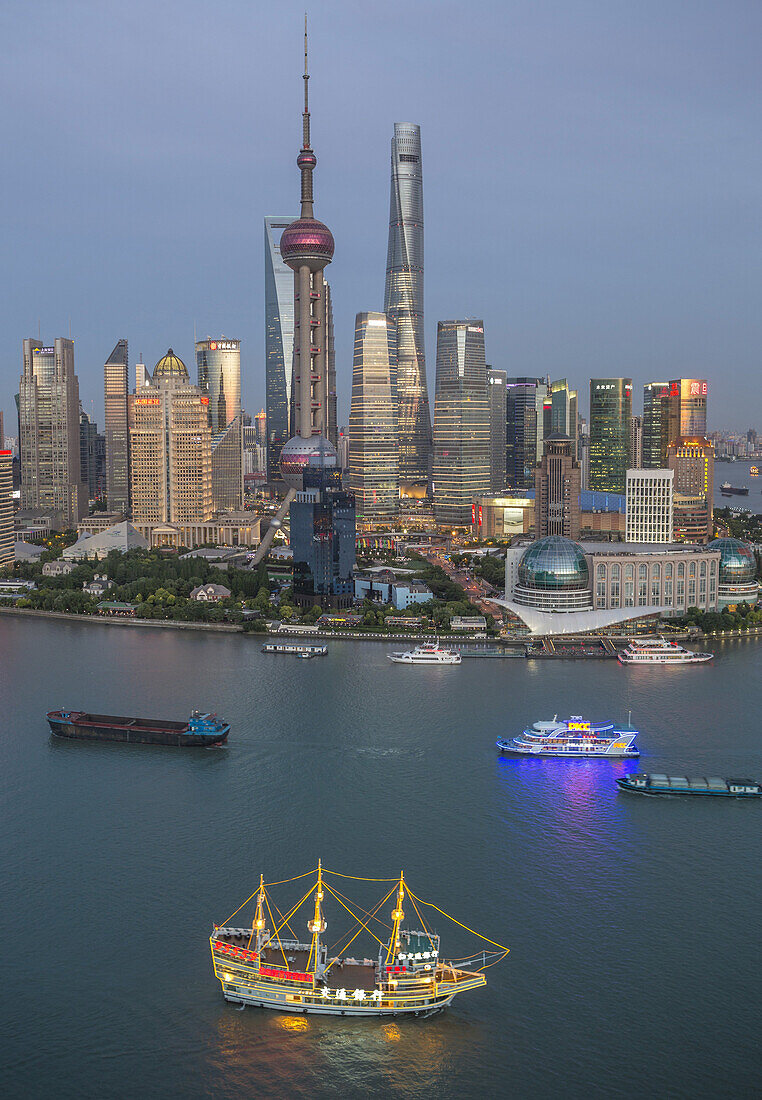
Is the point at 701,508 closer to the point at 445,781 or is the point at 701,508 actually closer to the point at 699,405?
the point at 699,405

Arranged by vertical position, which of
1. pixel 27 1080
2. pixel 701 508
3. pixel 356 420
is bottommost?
pixel 27 1080

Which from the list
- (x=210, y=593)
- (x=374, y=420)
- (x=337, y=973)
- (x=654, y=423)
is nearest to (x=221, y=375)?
(x=374, y=420)

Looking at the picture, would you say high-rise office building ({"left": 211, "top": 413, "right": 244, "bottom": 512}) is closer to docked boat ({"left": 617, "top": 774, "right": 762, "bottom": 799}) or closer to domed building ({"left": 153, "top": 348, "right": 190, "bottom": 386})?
domed building ({"left": 153, "top": 348, "right": 190, "bottom": 386})

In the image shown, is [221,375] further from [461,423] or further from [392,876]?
[392,876]

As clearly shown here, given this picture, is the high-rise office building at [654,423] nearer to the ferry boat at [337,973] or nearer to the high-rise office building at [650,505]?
the high-rise office building at [650,505]

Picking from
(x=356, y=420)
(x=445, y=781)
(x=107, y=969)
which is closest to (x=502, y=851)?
(x=445, y=781)

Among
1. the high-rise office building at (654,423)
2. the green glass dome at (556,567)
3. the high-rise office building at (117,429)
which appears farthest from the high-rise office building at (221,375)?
the green glass dome at (556,567)
